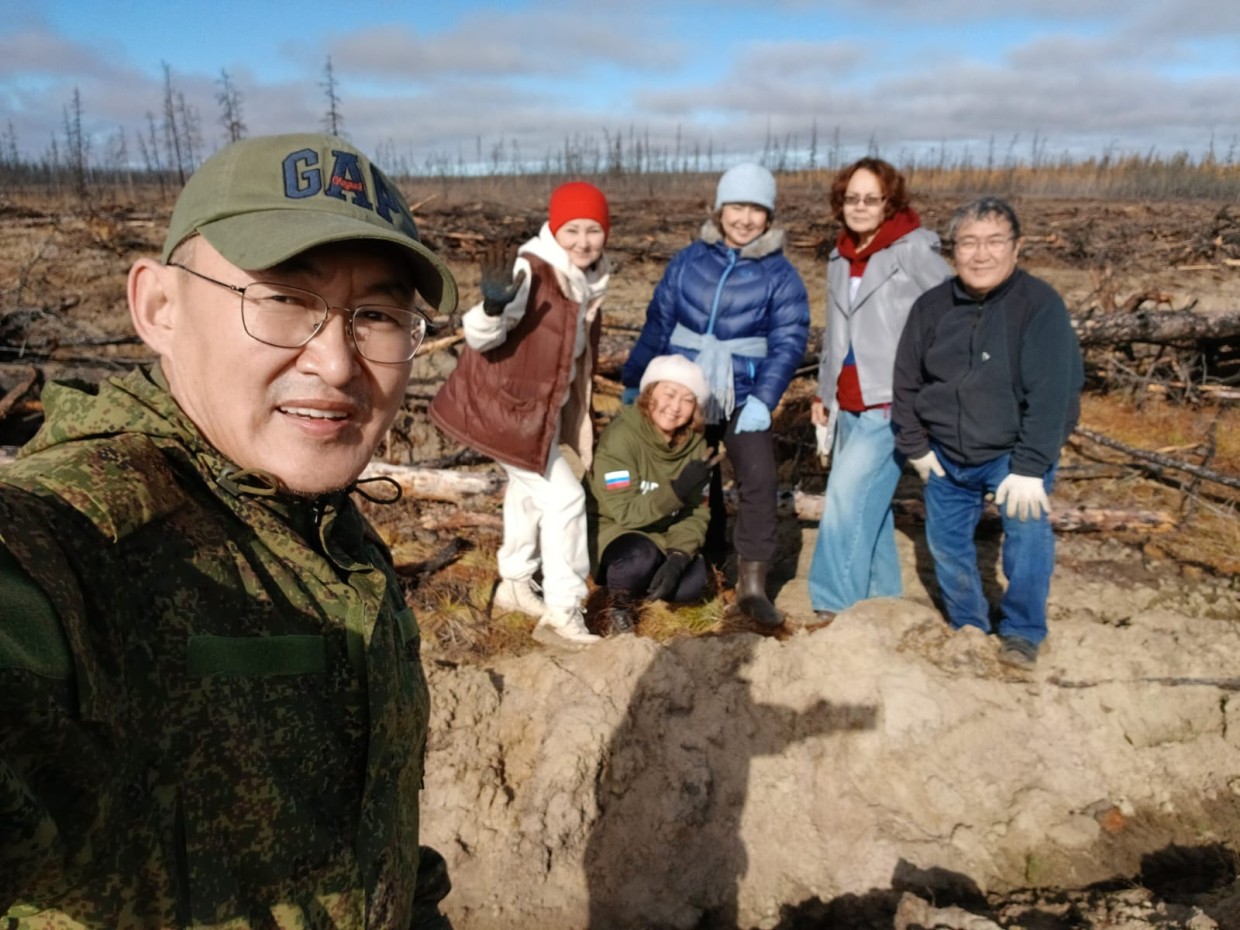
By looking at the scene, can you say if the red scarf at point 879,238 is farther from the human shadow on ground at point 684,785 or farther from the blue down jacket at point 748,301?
the human shadow on ground at point 684,785

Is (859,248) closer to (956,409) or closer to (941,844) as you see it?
(956,409)

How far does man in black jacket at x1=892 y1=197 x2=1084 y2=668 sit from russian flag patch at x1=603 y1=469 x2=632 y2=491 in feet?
4.54

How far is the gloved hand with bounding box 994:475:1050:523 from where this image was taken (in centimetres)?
316

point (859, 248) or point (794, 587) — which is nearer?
point (859, 248)

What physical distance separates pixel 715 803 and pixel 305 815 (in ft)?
7.36

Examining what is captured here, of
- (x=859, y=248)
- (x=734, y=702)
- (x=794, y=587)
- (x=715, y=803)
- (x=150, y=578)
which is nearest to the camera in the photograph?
(x=150, y=578)

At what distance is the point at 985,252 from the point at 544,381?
6.49 ft

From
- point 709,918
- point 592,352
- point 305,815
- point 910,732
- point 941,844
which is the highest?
point 592,352

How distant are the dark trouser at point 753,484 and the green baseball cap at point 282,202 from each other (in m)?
3.09

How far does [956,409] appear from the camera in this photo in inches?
130

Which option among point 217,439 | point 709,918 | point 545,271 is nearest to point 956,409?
point 545,271

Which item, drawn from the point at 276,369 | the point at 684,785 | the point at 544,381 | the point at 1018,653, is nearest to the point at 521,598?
the point at 544,381

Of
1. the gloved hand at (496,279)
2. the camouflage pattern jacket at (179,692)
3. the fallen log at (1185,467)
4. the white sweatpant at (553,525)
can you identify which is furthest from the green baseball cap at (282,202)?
the fallen log at (1185,467)

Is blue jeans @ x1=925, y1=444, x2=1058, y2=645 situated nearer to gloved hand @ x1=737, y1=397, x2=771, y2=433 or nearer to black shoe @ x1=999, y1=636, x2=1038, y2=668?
black shoe @ x1=999, y1=636, x2=1038, y2=668
